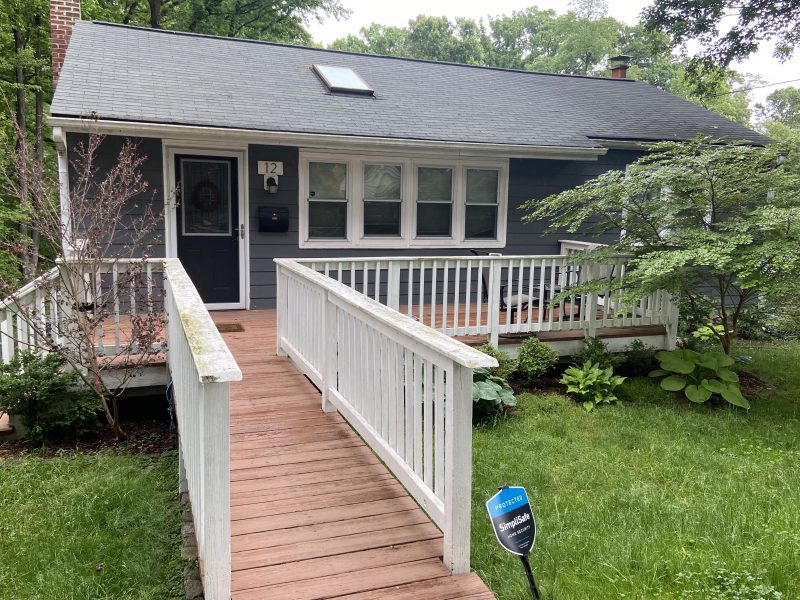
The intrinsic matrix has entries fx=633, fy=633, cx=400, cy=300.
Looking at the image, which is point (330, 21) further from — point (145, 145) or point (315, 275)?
point (315, 275)

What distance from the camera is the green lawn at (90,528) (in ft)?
9.75

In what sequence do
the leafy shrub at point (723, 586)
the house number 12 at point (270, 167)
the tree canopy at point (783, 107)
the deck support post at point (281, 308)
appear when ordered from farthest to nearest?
the tree canopy at point (783, 107), the house number 12 at point (270, 167), the deck support post at point (281, 308), the leafy shrub at point (723, 586)

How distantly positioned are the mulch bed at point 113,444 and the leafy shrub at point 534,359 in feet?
11.0

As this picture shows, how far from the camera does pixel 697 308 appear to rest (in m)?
6.73

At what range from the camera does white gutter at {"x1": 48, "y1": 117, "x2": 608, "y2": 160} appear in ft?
20.6

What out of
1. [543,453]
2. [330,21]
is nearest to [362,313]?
[543,453]

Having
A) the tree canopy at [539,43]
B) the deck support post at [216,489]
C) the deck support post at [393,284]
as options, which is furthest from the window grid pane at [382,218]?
the tree canopy at [539,43]

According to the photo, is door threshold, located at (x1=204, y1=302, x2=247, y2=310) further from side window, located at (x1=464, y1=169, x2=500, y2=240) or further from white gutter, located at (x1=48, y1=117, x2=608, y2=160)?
side window, located at (x1=464, y1=169, x2=500, y2=240)

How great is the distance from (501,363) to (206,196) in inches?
158

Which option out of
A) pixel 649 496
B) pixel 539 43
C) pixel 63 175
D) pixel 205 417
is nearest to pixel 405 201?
pixel 63 175

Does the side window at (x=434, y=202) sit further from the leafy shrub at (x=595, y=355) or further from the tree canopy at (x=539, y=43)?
the tree canopy at (x=539, y=43)

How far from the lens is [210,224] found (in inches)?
300

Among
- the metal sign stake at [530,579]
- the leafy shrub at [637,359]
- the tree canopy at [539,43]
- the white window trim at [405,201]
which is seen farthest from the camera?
the tree canopy at [539,43]

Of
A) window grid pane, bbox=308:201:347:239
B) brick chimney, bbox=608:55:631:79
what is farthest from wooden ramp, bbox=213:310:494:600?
brick chimney, bbox=608:55:631:79
